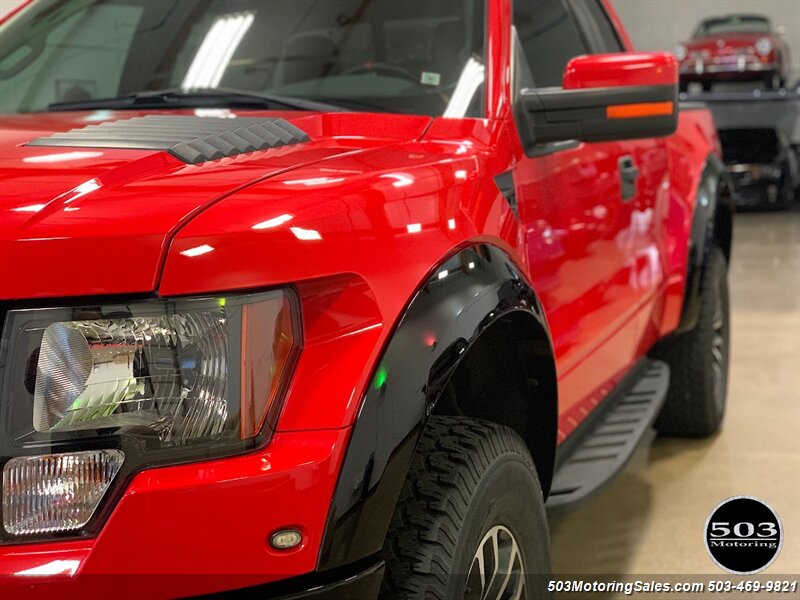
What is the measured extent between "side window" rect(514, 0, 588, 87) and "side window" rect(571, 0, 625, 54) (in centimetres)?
7

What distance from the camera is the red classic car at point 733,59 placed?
10.6 meters

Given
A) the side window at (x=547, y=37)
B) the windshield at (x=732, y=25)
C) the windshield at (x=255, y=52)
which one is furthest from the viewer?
the windshield at (x=732, y=25)

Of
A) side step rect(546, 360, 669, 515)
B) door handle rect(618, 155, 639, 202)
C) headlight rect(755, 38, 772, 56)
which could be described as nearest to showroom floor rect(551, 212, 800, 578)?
side step rect(546, 360, 669, 515)

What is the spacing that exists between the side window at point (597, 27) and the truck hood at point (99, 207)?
4.99 feet

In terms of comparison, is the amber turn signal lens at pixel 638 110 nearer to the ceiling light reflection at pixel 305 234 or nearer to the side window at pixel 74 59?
the ceiling light reflection at pixel 305 234

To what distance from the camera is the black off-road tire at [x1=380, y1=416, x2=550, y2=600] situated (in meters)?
1.20

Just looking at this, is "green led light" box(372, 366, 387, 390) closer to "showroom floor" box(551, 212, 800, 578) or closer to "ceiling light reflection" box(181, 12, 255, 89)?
"ceiling light reflection" box(181, 12, 255, 89)

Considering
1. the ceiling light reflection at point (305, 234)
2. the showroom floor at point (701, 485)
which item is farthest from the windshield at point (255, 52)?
the showroom floor at point (701, 485)

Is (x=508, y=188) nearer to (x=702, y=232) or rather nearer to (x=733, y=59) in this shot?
(x=702, y=232)

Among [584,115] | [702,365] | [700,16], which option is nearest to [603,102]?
[584,115]

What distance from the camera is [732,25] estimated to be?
12.0m

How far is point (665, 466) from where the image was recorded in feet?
10.0

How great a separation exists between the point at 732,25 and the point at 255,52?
1121cm

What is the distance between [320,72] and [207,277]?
1096 mm
